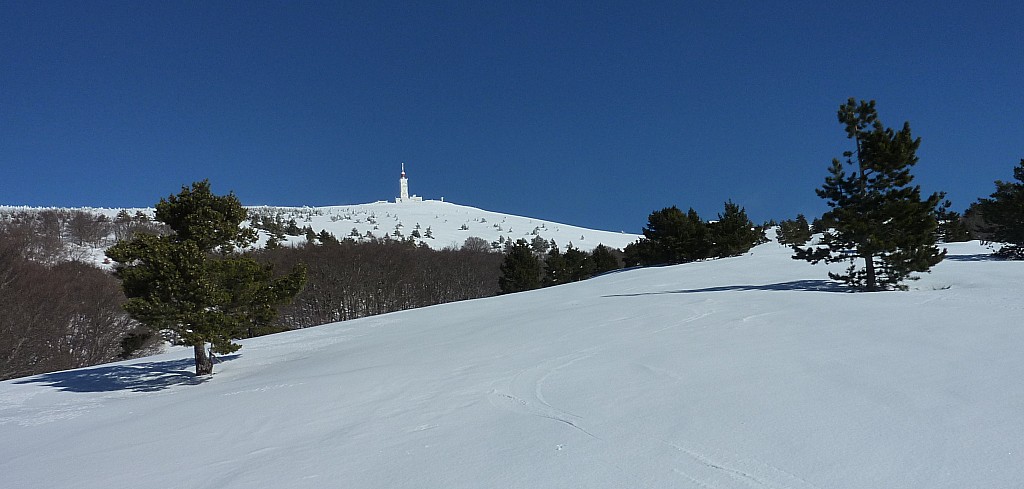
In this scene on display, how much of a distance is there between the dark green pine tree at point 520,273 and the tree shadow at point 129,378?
97.2 ft

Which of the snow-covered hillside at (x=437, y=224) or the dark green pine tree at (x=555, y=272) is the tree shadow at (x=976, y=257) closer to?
the dark green pine tree at (x=555, y=272)

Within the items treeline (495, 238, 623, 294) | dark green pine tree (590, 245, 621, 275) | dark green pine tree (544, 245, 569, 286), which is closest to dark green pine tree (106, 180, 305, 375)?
treeline (495, 238, 623, 294)

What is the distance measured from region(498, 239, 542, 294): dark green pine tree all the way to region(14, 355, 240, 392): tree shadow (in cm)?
2963

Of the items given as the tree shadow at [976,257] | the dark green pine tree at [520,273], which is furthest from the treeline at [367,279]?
the tree shadow at [976,257]

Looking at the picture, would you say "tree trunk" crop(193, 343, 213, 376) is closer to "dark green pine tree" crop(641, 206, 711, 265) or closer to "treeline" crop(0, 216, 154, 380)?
"treeline" crop(0, 216, 154, 380)

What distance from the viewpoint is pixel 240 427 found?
247 inches

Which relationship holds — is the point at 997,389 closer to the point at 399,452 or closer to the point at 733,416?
the point at 733,416

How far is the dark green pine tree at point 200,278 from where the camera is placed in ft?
36.5

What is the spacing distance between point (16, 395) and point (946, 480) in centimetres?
1652

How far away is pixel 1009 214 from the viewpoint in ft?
80.6

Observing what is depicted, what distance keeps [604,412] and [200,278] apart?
10.3 m

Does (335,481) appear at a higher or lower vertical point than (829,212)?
lower

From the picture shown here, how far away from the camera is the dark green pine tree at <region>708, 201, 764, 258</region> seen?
143ft

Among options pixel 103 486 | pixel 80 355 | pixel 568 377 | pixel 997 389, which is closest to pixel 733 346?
pixel 568 377
